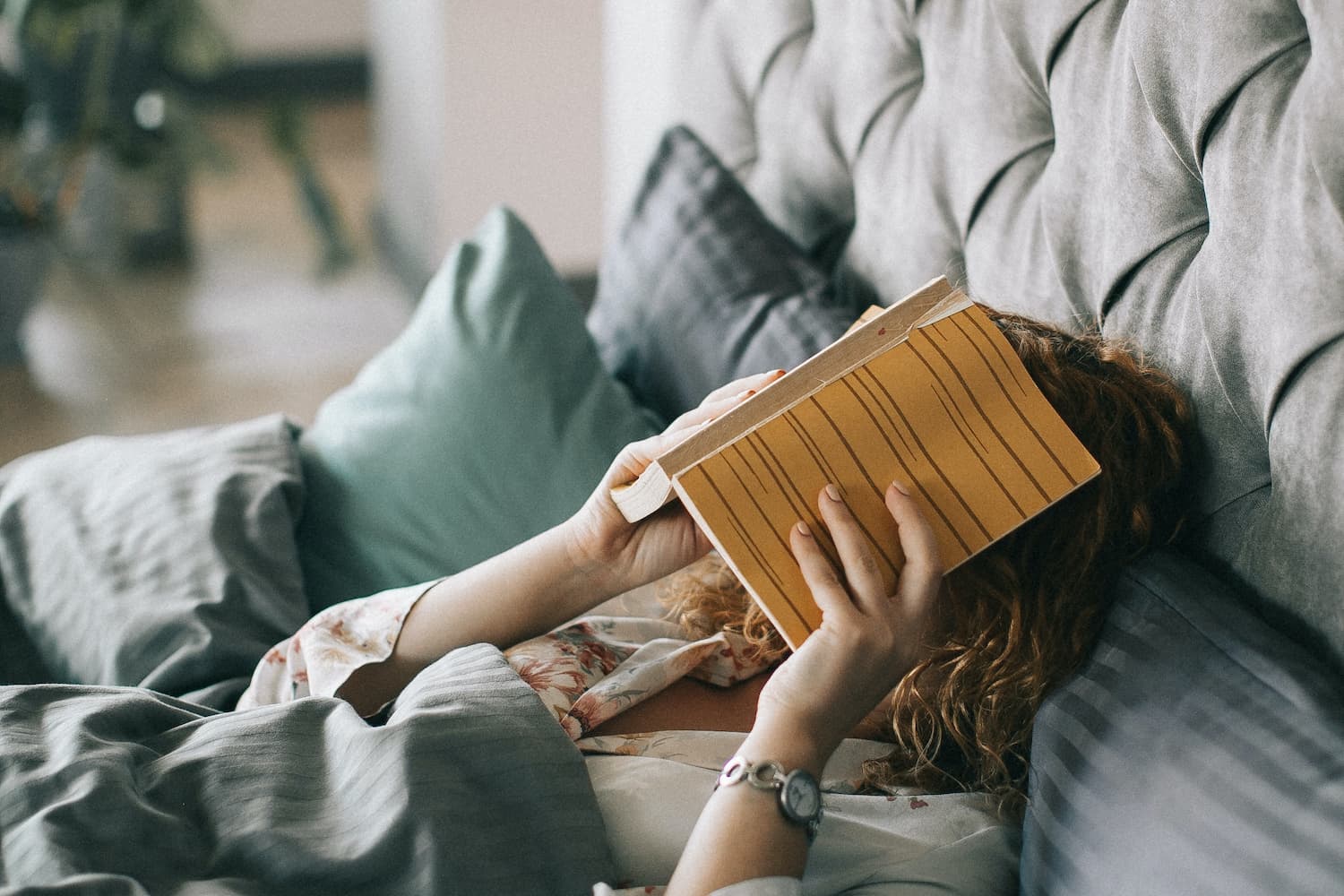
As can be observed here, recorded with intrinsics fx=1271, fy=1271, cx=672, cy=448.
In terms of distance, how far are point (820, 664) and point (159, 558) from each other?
0.68 m

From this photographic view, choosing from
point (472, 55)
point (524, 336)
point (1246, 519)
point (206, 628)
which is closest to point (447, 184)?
point (472, 55)

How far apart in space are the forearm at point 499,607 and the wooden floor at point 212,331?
1.53 meters

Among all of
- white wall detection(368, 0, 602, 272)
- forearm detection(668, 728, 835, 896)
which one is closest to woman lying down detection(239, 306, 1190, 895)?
forearm detection(668, 728, 835, 896)

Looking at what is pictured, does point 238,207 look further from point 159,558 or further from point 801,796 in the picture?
point 801,796

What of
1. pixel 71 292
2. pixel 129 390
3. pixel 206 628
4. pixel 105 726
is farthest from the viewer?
pixel 71 292

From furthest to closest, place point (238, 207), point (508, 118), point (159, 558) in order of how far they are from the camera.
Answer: point (238, 207) < point (508, 118) < point (159, 558)

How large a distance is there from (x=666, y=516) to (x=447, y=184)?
195cm

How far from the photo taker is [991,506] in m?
0.82

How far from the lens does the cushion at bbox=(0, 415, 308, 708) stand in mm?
1109

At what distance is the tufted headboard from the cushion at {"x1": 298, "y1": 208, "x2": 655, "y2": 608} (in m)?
0.32

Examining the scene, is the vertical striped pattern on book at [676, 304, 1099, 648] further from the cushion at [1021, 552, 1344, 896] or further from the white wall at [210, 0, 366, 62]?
the white wall at [210, 0, 366, 62]

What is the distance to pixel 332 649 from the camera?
1.02m

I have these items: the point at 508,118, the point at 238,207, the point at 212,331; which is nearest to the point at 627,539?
the point at 508,118

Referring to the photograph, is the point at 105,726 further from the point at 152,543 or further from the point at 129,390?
the point at 129,390
